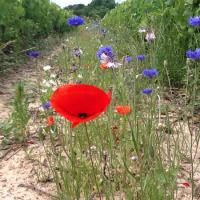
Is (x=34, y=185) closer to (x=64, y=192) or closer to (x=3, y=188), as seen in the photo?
(x=3, y=188)

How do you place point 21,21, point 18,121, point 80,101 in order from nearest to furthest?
point 80,101 < point 18,121 < point 21,21

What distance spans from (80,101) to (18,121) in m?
2.09

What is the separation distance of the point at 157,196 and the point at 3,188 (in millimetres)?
1058

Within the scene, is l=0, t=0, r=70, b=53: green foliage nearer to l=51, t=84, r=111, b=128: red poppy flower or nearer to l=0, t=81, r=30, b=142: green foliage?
l=0, t=81, r=30, b=142: green foliage

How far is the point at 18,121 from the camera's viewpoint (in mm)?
3246

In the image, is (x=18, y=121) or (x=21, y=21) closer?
(x=18, y=121)

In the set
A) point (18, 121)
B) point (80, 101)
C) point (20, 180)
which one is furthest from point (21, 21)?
point (80, 101)

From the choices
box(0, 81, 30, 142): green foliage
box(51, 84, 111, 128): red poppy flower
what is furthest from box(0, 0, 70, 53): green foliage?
box(51, 84, 111, 128): red poppy flower

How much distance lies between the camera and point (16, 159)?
291 centimetres

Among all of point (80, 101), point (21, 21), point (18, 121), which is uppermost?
point (21, 21)

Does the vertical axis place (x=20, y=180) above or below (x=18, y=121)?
below

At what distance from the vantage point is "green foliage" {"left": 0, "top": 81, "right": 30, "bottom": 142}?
3154 mm

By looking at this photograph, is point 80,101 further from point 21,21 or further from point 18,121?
point 21,21

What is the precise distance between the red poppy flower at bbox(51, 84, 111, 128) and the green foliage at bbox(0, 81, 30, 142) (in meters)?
1.93
